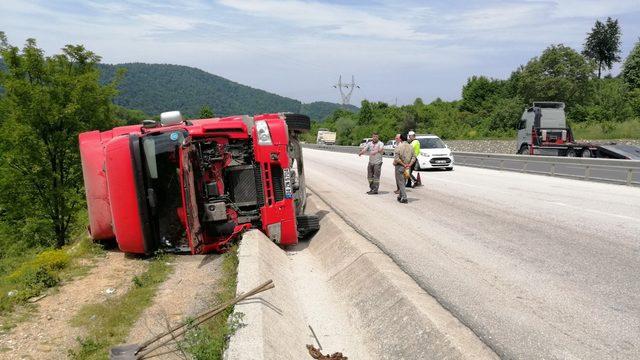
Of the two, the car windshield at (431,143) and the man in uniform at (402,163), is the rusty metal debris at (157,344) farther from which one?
the car windshield at (431,143)

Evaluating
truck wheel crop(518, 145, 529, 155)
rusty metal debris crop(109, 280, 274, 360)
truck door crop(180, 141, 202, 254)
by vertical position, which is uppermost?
truck door crop(180, 141, 202, 254)

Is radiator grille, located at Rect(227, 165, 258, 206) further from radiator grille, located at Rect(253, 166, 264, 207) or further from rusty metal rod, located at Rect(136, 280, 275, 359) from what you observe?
rusty metal rod, located at Rect(136, 280, 275, 359)

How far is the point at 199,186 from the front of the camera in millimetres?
9258

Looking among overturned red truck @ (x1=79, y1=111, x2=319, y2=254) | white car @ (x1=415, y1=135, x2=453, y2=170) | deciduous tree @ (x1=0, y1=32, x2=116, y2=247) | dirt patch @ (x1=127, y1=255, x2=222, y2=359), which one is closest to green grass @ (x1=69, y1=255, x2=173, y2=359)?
dirt patch @ (x1=127, y1=255, x2=222, y2=359)

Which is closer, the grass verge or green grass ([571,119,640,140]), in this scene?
the grass verge

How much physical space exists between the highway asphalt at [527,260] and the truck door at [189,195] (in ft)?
9.90

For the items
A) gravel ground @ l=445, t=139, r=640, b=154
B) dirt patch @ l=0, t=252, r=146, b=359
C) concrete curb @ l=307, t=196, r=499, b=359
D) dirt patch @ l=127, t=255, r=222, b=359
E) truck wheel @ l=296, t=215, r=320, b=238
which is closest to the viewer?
concrete curb @ l=307, t=196, r=499, b=359

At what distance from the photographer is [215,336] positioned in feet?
16.5

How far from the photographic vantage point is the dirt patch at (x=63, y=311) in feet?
18.3

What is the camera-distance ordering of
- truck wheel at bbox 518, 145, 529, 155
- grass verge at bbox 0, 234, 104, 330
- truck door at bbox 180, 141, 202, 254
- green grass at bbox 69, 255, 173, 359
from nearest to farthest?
green grass at bbox 69, 255, 173, 359 < grass verge at bbox 0, 234, 104, 330 < truck door at bbox 180, 141, 202, 254 < truck wheel at bbox 518, 145, 529, 155

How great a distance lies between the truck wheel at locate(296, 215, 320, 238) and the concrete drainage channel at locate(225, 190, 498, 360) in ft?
4.80

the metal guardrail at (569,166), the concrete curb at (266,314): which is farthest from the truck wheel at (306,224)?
the metal guardrail at (569,166)

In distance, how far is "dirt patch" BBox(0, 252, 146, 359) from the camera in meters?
5.57

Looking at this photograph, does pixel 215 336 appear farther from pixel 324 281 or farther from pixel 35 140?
pixel 35 140
